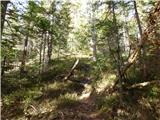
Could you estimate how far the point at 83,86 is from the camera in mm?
17844

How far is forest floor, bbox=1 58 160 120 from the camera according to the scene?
11.8m

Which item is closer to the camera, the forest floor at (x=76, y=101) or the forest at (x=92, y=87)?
the forest at (x=92, y=87)

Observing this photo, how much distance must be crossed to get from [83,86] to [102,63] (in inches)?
172

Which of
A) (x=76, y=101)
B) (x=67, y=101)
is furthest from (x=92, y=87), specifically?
(x=67, y=101)

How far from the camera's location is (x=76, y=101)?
14438 millimetres

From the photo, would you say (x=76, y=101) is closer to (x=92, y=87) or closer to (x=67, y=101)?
(x=67, y=101)

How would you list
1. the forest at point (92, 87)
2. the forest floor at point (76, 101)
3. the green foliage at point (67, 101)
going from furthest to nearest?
the green foliage at point (67, 101)
the forest floor at point (76, 101)
the forest at point (92, 87)

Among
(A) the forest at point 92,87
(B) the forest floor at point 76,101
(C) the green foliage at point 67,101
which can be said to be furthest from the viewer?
(C) the green foliage at point 67,101

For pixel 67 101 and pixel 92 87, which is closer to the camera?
pixel 67 101

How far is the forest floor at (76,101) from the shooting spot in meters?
11.8

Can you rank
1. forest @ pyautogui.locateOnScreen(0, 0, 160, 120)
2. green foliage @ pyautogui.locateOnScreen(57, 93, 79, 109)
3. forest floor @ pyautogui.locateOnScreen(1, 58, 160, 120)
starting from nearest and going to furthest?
1. forest @ pyautogui.locateOnScreen(0, 0, 160, 120)
2. forest floor @ pyautogui.locateOnScreen(1, 58, 160, 120)
3. green foliage @ pyautogui.locateOnScreen(57, 93, 79, 109)

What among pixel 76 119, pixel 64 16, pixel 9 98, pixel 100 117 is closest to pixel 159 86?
pixel 100 117

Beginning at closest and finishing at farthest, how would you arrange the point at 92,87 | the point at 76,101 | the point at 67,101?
the point at 67,101
the point at 76,101
the point at 92,87

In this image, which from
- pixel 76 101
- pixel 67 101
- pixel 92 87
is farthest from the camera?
pixel 92 87
